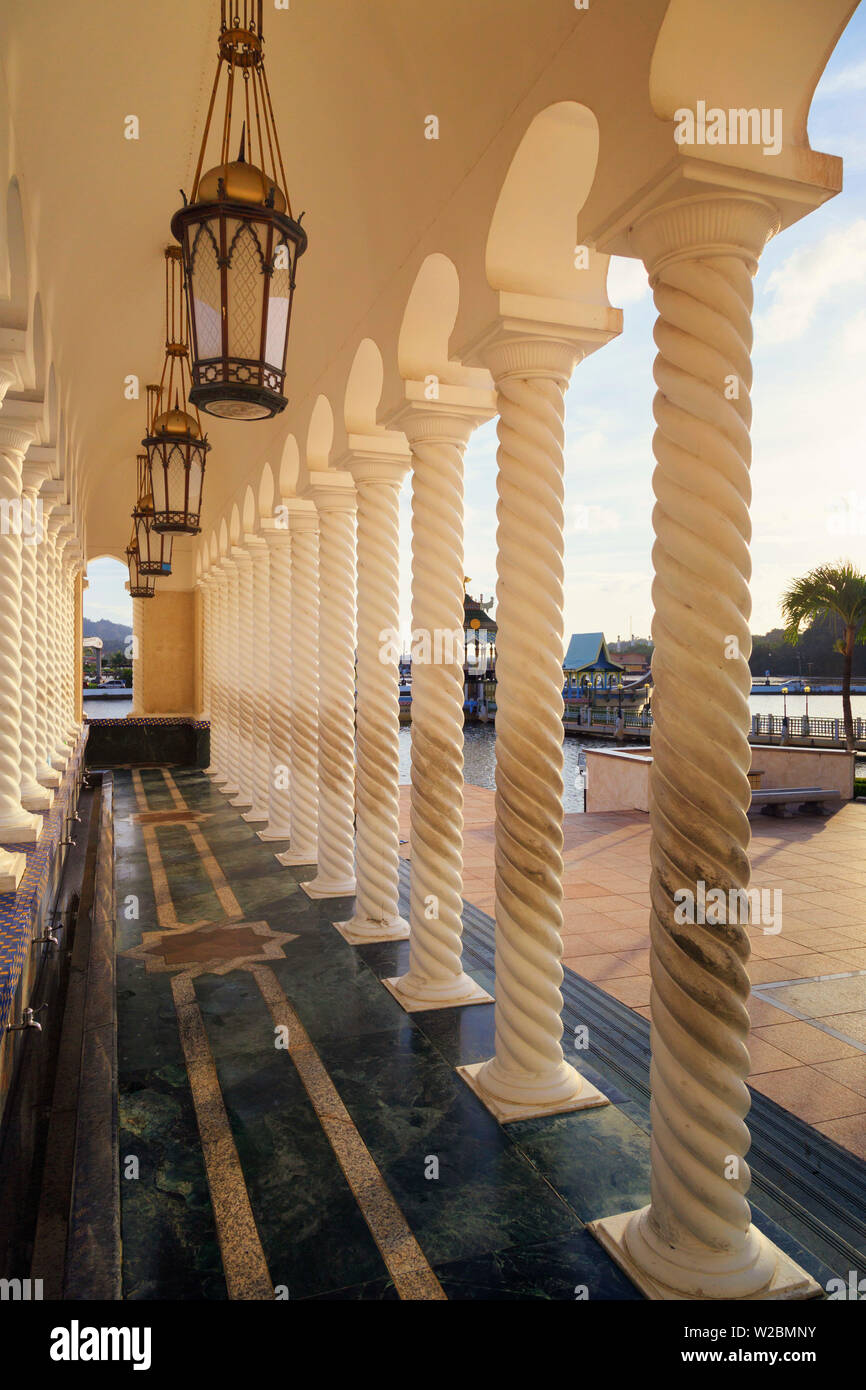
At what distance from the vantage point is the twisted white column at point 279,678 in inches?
501

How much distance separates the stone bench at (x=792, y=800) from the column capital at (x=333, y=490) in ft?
29.0

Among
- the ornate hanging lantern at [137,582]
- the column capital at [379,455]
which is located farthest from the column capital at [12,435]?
the ornate hanging lantern at [137,582]

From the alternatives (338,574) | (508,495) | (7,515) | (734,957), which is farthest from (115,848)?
(734,957)

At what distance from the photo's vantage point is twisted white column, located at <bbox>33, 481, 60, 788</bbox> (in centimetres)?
975

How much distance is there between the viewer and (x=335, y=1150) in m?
4.68

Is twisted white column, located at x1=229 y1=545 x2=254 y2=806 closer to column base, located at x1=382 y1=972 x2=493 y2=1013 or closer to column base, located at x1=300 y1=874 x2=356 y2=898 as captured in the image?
column base, located at x1=300 y1=874 x2=356 y2=898

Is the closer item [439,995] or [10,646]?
[439,995]

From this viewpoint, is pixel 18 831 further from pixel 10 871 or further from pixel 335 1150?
pixel 335 1150

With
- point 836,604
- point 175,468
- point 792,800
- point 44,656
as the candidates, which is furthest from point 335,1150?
point 836,604

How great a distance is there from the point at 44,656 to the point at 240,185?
8.34 meters

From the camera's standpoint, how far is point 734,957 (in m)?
3.48

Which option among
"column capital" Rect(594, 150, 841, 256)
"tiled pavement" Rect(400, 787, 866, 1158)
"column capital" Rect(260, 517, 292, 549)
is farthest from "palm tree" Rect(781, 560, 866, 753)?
"column capital" Rect(594, 150, 841, 256)

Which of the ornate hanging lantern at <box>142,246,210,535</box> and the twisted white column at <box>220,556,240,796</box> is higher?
the ornate hanging lantern at <box>142,246,210,535</box>

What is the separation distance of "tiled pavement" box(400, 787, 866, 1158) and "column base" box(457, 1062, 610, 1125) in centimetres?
108
